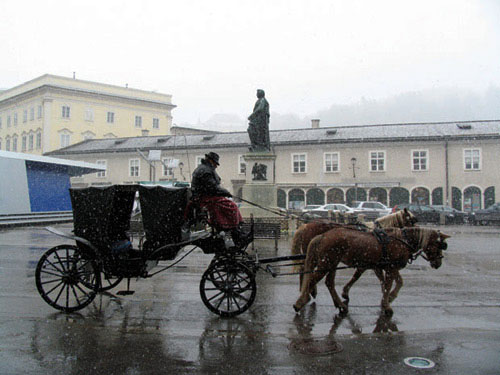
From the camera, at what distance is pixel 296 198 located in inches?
1452

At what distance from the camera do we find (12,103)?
6119 cm

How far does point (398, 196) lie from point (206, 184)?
31.6 metres

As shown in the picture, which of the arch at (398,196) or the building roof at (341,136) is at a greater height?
the building roof at (341,136)

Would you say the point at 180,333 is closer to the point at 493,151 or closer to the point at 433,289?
the point at 433,289

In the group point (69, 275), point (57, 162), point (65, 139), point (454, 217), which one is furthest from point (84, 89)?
point (69, 275)

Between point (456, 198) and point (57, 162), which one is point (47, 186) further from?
point (456, 198)

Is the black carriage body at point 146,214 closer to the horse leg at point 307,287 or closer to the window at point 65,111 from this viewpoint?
the horse leg at point 307,287

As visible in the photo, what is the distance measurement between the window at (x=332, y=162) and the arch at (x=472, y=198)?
35.5 feet

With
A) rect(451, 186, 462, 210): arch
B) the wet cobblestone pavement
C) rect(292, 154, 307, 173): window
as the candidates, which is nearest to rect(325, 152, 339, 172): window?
rect(292, 154, 307, 173): window

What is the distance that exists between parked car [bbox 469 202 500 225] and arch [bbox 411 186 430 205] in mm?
5662

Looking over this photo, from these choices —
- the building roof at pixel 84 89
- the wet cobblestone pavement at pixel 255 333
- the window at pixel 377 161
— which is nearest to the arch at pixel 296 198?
the window at pixel 377 161

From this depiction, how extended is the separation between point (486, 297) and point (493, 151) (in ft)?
98.8

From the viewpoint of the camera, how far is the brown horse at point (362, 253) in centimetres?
593

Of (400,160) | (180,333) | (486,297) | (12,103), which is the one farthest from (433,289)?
(12,103)
